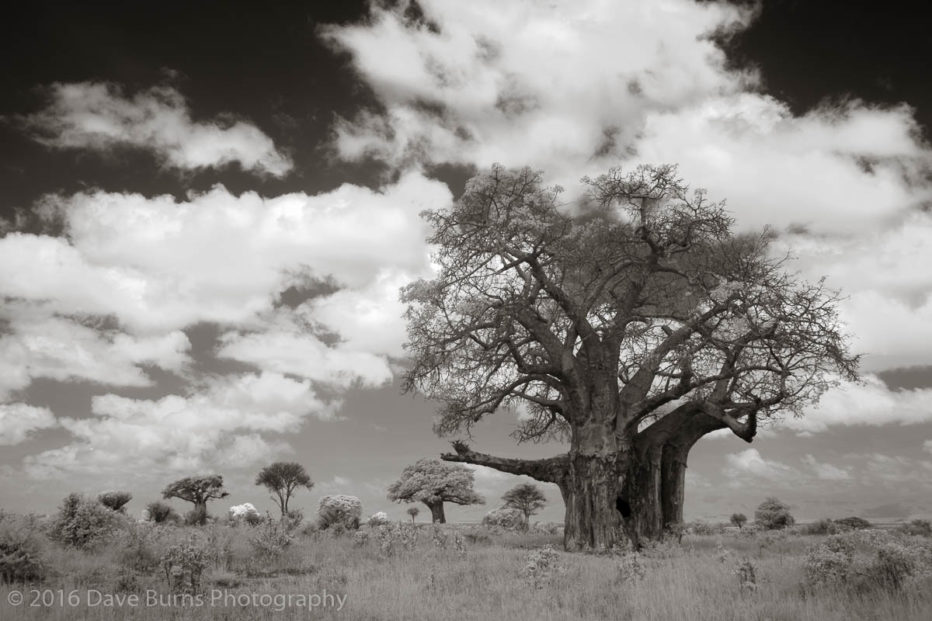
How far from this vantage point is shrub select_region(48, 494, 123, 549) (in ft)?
52.8

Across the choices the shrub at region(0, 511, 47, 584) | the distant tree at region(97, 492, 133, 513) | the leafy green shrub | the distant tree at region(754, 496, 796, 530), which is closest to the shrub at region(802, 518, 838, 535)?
the distant tree at region(754, 496, 796, 530)

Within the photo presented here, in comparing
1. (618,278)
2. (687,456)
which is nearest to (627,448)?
(687,456)

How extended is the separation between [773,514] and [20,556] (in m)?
45.2

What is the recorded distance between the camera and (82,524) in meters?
16.5

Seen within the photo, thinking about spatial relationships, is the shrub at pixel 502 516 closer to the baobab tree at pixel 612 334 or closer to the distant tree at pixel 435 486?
the distant tree at pixel 435 486

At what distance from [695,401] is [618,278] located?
A: 4929 millimetres

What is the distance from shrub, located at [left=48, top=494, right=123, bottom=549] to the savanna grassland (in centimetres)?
37

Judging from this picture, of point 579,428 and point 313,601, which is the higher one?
point 579,428

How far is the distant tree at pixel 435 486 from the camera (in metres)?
50.4

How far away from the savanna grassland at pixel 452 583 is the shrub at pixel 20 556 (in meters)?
0.03

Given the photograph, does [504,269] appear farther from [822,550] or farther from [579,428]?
[822,550]

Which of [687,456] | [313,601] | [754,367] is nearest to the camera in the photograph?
[313,601]

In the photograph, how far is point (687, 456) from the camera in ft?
67.3

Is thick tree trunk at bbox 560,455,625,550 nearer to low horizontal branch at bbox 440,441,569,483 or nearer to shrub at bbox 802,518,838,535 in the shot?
low horizontal branch at bbox 440,441,569,483
